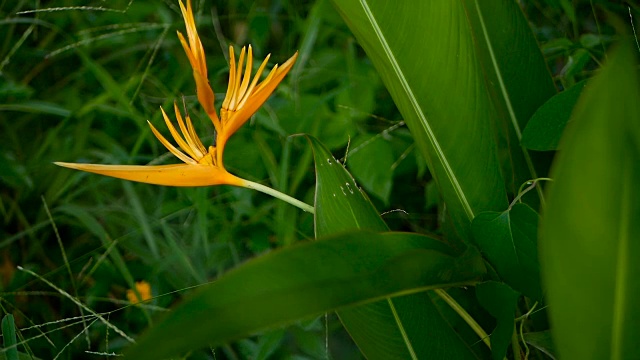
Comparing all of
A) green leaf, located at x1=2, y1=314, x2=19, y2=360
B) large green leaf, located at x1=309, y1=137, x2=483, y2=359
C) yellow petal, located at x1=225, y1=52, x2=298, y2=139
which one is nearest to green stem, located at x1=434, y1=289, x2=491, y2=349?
large green leaf, located at x1=309, y1=137, x2=483, y2=359

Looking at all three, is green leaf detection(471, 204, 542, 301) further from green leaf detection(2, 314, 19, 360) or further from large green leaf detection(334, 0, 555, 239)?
green leaf detection(2, 314, 19, 360)

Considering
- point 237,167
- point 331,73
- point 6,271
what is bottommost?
point 6,271

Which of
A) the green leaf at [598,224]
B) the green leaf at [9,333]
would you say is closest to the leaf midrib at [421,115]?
the green leaf at [598,224]

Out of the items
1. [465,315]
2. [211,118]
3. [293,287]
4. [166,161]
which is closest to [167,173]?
[211,118]

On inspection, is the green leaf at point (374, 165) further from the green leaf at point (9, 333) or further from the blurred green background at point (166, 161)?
the green leaf at point (9, 333)

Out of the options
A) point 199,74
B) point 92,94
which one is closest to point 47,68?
point 92,94

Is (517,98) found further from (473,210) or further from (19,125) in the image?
(19,125)
